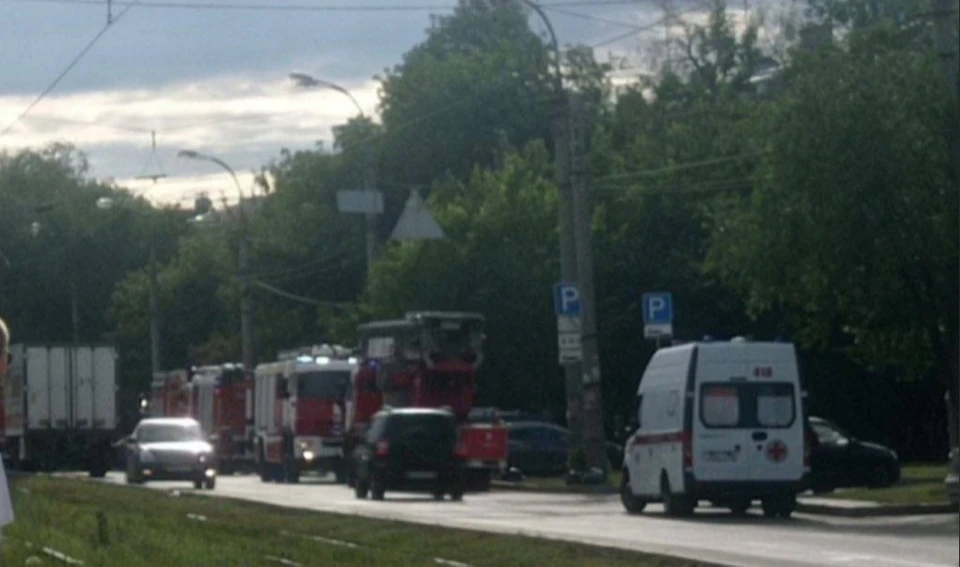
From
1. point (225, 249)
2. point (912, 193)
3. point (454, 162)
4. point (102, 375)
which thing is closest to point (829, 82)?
point (912, 193)

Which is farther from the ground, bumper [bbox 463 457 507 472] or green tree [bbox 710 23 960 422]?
green tree [bbox 710 23 960 422]

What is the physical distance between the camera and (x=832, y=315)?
3219 centimetres

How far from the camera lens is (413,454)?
121 ft

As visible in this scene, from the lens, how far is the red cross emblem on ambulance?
28.8 meters

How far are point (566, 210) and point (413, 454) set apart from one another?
6.40 meters

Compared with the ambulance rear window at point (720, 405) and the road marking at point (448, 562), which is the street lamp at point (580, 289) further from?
the road marking at point (448, 562)

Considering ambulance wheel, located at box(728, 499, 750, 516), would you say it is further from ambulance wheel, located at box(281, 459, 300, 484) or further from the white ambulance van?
ambulance wheel, located at box(281, 459, 300, 484)

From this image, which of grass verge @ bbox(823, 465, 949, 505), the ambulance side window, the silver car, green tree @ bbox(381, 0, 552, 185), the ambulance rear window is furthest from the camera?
green tree @ bbox(381, 0, 552, 185)

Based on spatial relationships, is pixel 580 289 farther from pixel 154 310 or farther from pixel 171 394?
pixel 154 310

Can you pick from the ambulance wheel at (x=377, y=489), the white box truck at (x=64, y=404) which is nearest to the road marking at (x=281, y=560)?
the ambulance wheel at (x=377, y=489)

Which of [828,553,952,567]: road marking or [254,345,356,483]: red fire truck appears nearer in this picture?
[828,553,952,567]: road marking

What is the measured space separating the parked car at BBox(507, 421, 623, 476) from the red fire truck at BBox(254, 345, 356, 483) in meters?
4.19

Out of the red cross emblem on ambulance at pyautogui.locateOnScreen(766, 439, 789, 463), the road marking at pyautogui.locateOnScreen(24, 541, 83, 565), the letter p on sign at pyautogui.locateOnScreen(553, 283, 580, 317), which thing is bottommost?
the road marking at pyautogui.locateOnScreen(24, 541, 83, 565)

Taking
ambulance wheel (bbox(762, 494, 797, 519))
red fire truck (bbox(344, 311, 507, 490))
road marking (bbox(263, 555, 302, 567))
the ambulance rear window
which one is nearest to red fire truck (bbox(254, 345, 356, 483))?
red fire truck (bbox(344, 311, 507, 490))
